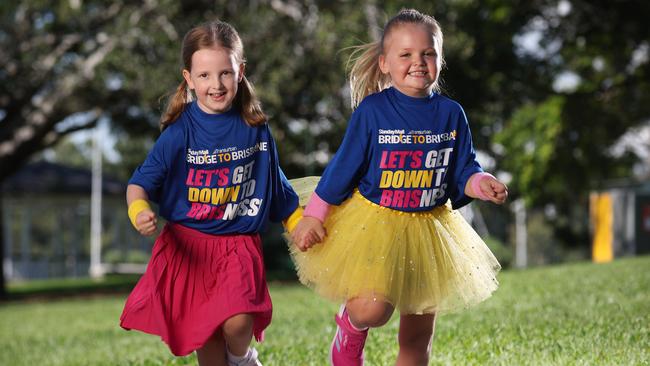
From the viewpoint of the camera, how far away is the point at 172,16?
20406mm

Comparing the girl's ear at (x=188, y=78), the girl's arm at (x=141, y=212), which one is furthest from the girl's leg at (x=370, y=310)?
the girl's ear at (x=188, y=78)

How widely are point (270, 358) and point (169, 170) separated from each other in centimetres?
254

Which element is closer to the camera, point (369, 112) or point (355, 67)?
point (369, 112)

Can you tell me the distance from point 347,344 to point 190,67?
1.56 metres

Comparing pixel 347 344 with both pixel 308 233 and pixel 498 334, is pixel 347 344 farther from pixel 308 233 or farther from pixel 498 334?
pixel 498 334

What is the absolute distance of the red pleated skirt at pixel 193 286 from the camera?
4562 millimetres

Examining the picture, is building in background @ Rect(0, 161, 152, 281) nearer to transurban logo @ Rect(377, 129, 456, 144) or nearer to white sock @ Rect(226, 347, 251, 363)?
white sock @ Rect(226, 347, 251, 363)

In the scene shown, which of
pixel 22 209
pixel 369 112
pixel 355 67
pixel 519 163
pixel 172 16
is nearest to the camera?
pixel 369 112

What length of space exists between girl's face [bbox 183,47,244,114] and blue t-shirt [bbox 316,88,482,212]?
61 cm

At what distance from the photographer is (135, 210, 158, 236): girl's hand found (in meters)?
4.30

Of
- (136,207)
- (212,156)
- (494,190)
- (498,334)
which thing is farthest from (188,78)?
(498,334)

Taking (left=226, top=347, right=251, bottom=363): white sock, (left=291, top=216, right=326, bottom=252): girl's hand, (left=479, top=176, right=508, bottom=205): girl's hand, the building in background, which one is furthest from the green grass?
the building in background

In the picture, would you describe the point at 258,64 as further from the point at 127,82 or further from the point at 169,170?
the point at 169,170

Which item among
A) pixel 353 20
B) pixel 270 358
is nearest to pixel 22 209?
pixel 353 20
